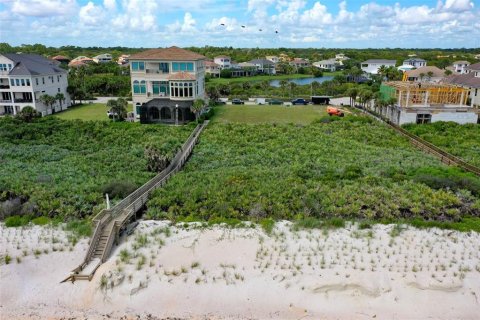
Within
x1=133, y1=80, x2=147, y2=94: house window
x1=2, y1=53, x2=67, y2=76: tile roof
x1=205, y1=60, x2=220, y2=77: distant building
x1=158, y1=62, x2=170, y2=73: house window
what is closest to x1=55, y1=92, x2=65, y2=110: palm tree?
x1=2, y1=53, x2=67, y2=76: tile roof

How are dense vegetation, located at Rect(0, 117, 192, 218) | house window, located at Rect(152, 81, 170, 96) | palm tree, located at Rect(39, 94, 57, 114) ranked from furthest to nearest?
palm tree, located at Rect(39, 94, 57, 114), house window, located at Rect(152, 81, 170, 96), dense vegetation, located at Rect(0, 117, 192, 218)

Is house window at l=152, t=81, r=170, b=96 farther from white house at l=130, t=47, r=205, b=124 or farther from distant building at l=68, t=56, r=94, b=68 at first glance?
distant building at l=68, t=56, r=94, b=68

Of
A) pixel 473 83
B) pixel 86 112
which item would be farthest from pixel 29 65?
pixel 473 83

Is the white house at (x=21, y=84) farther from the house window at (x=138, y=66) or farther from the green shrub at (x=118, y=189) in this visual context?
the green shrub at (x=118, y=189)

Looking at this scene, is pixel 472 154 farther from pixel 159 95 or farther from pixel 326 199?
pixel 159 95

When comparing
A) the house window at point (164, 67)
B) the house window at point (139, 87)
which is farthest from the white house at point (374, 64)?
the house window at point (139, 87)
